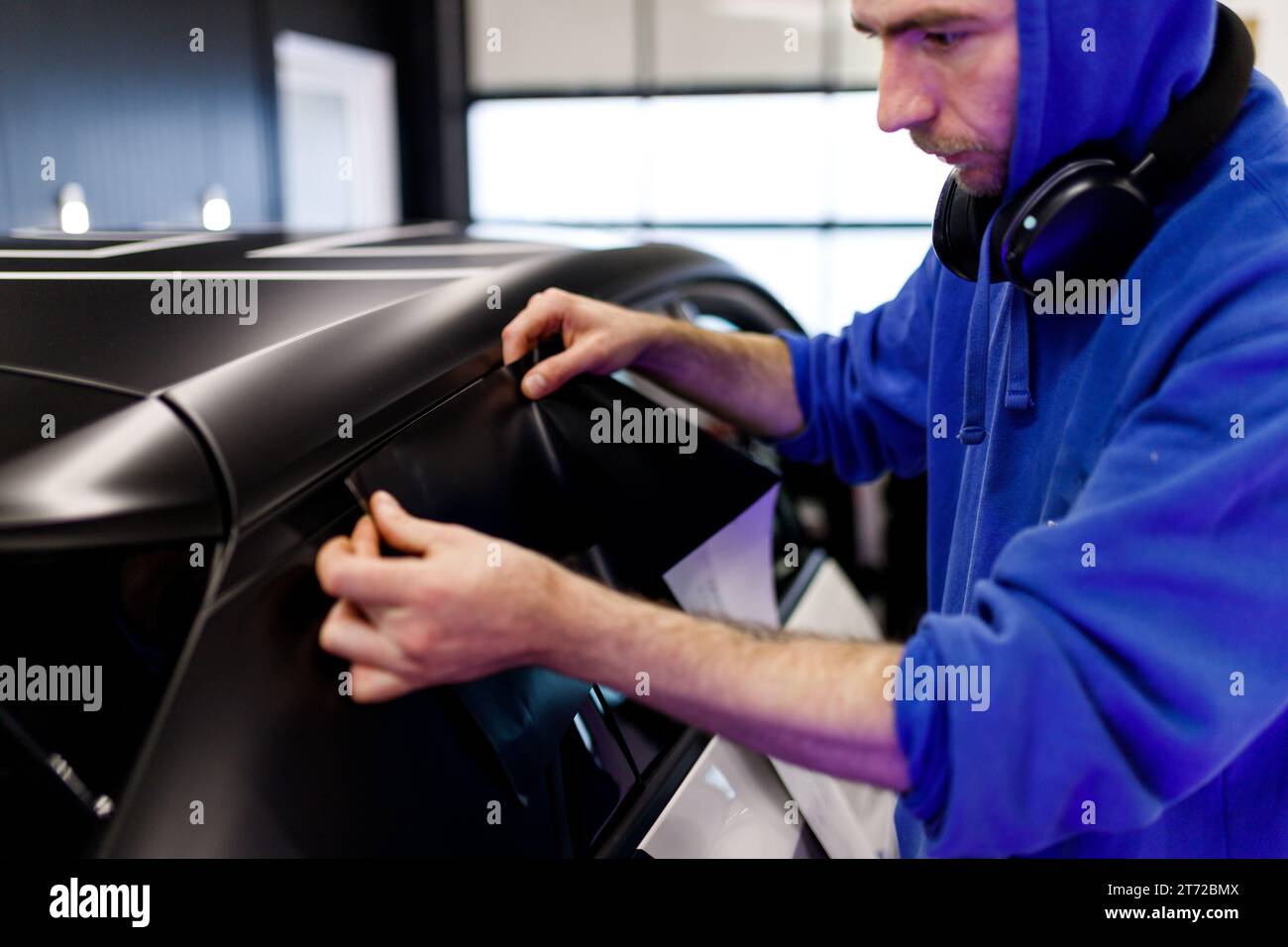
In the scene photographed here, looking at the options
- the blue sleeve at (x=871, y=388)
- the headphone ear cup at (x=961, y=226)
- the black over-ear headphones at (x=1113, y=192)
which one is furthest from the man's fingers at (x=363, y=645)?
the blue sleeve at (x=871, y=388)

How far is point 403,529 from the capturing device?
870 mm

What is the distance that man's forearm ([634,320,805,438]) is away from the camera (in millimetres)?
1531

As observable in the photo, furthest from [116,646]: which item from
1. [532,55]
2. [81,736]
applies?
[532,55]

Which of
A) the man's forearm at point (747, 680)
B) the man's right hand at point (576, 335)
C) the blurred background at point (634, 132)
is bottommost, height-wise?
the man's forearm at point (747, 680)

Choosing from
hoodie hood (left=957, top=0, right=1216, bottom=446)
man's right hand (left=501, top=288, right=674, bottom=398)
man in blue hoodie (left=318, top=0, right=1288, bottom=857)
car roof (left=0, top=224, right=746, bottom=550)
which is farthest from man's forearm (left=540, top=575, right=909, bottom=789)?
hoodie hood (left=957, top=0, right=1216, bottom=446)

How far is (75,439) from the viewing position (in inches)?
31.5

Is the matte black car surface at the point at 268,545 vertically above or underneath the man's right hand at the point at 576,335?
underneath

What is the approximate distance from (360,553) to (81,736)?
0.76ft

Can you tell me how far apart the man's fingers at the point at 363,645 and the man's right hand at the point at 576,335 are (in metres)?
0.42

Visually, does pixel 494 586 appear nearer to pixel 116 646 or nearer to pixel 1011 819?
pixel 116 646

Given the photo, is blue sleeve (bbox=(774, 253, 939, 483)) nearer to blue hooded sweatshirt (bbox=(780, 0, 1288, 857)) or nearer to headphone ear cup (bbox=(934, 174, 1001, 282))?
headphone ear cup (bbox=(934, 174, 1001, 282))

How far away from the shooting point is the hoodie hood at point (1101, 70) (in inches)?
40.3

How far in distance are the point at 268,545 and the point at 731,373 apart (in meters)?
0.89

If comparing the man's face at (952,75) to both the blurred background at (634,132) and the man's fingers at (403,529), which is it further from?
the blurred background at (634,132)
